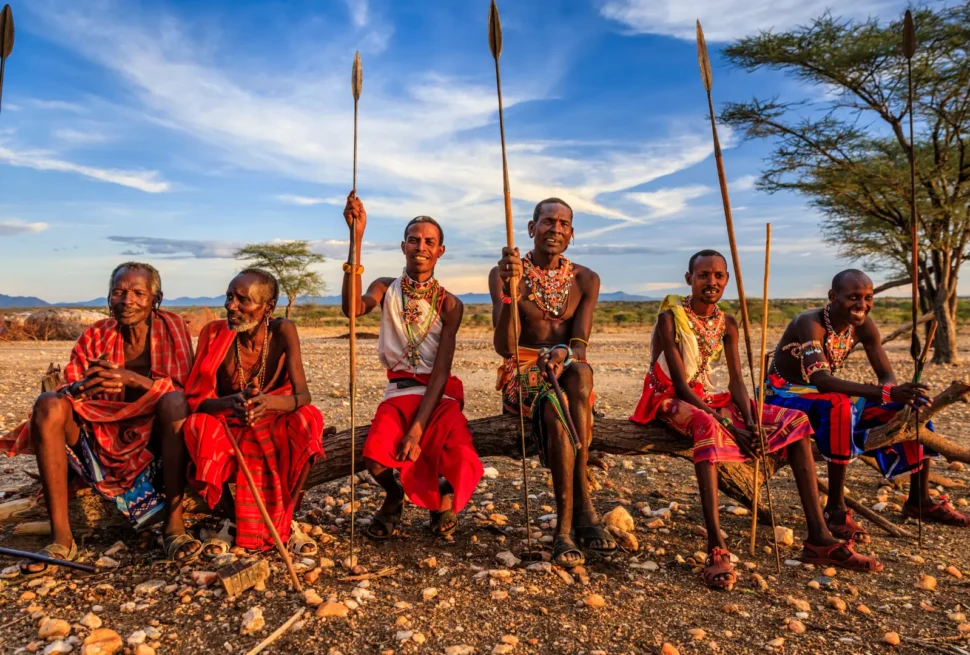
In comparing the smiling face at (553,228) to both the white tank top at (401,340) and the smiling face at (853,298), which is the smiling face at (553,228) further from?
the smiling face at (853,298)

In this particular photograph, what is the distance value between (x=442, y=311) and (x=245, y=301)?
1.22 meters

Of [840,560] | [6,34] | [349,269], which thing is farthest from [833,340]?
[6,34]

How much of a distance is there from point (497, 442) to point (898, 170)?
14.4 metres

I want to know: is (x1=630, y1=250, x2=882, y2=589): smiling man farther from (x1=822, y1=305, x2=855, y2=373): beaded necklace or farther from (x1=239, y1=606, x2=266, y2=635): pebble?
(x1=239, y1=606, x2=266, y2=635): pebble

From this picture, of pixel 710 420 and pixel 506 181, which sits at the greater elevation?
pixel 506 181

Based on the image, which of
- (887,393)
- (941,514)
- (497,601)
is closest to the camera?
(497,601)

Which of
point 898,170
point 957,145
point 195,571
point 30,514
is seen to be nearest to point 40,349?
point 30,514

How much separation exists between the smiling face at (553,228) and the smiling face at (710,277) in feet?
2.92

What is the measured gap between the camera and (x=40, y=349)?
17.2 m

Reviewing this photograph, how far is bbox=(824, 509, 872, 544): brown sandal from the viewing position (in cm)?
471

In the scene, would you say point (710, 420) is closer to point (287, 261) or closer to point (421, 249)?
→ point (421, 249)

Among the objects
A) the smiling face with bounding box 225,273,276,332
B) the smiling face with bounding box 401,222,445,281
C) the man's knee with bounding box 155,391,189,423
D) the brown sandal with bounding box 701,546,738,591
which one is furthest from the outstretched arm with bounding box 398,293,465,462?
the brown sandal with bounding box 701,546,738,591

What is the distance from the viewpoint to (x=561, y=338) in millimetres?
4824

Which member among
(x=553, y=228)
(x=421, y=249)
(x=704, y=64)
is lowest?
(x=421, y=249)
